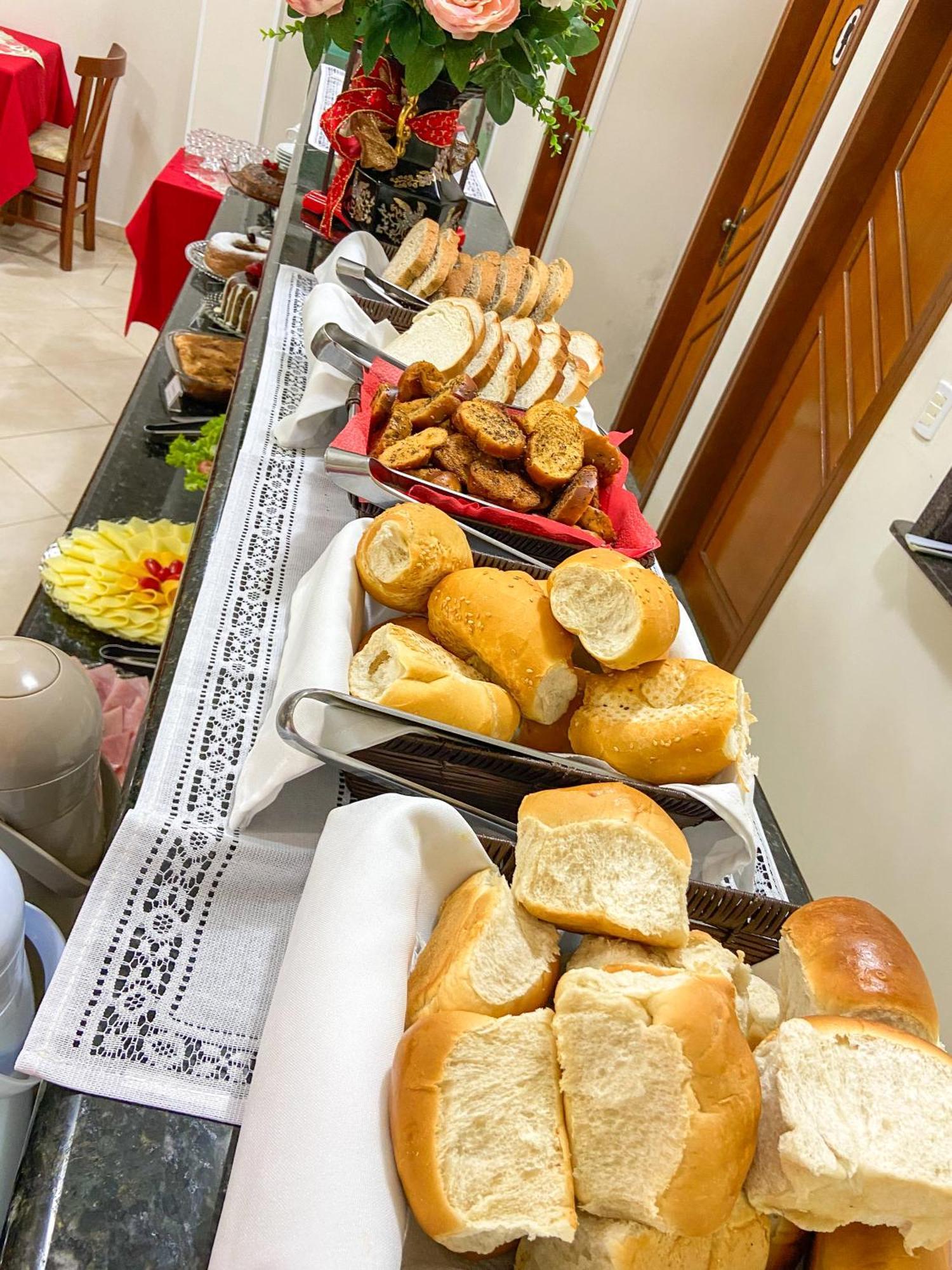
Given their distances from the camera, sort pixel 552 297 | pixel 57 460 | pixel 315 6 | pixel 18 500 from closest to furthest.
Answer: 1. pixel 315 6
2. pixel 552 297
3. pixel 18 500
4. pixel 57 460

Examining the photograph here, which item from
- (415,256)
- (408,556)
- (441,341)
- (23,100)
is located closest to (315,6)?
(415,256)

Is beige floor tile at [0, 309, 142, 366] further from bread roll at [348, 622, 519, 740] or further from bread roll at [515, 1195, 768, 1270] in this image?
bread roll at [515, 1195, 768, 1270]

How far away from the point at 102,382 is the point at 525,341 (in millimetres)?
2913

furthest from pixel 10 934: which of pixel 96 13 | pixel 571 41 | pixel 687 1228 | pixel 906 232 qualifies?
pixel 96 13

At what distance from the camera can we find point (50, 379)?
369 centimetres

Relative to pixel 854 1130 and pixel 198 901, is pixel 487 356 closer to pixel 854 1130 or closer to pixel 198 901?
pixel 198 901

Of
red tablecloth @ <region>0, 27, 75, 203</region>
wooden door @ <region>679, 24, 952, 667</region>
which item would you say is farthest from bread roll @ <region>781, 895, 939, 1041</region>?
red tablecloth @ <region>0, 27, 75, 203</region>

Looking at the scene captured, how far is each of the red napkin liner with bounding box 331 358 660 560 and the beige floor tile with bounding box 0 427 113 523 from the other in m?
2.07

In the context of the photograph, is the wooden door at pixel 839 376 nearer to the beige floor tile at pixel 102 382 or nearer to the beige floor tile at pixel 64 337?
the beige floor tile at pixel 102 382

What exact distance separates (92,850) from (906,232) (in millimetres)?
2638

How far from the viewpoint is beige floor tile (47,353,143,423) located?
11.9ft

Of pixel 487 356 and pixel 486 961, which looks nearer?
pixel 486 961

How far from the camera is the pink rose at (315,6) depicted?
1.42m

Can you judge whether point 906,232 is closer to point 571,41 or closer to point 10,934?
point 571,41
